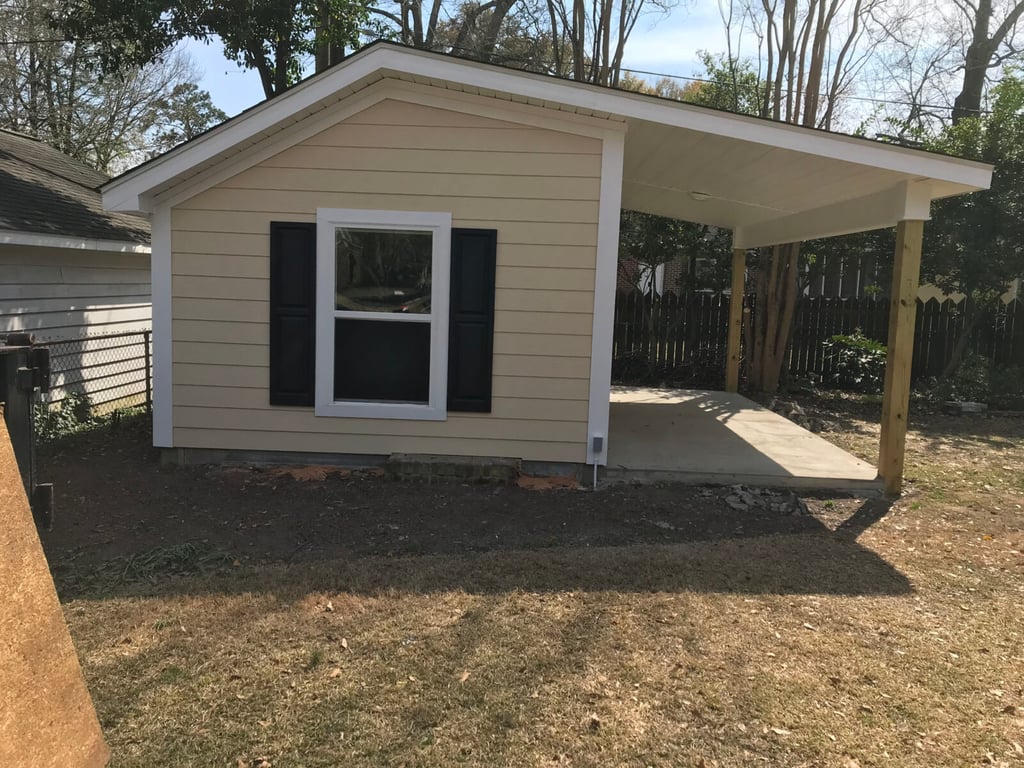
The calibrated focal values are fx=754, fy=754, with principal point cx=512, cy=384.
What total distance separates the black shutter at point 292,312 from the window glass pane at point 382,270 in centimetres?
24

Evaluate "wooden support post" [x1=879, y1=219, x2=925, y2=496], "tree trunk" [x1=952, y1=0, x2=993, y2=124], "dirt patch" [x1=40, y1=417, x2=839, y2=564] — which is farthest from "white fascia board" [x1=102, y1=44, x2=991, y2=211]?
"tree trunk" [x1=952, y1=0, x2=993, y2=124]

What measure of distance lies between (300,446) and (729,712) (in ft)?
14.2

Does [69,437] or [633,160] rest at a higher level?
[633,160]

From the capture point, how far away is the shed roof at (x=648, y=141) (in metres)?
5.24

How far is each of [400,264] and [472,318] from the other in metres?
0.72

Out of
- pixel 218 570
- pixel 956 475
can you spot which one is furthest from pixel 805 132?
pixel 218 570

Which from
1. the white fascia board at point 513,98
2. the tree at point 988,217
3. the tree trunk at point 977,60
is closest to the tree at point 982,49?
the tree trunk at point 977,60

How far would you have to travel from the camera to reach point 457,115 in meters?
5.82

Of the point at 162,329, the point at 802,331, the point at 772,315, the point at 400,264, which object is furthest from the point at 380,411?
the point at 802,331

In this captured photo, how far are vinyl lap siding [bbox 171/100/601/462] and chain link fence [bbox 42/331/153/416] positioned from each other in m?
2.29

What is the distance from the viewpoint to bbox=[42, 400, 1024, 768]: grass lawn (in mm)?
2695

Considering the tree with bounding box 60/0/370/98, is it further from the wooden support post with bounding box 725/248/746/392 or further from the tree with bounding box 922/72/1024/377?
the tree with bounding box 922/72/1024/377

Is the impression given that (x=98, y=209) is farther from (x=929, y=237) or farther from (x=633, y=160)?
(x=929, y=237)

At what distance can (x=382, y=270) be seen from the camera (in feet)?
19.8
